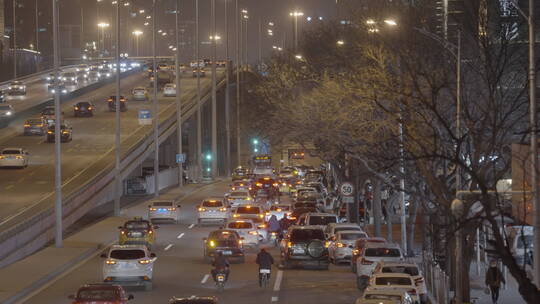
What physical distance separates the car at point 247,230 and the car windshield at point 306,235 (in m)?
5.28

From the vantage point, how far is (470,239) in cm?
2845

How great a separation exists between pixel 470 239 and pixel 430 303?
2089 mm

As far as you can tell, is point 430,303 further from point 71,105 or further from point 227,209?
point 71,105

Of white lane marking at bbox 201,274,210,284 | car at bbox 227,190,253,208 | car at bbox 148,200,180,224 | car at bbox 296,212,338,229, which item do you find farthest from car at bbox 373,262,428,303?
car at bbox 227,190,253,208

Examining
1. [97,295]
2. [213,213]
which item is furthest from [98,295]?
[213,213]

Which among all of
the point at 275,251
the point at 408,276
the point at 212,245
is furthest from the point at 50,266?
the point at 408,276

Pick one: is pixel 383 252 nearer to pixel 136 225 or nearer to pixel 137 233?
pixel 137 233

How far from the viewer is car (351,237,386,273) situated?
34.3 meters

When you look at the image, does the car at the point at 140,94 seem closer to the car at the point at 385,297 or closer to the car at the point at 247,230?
the car at the point at 247,230

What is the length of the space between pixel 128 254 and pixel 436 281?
918 centimetres

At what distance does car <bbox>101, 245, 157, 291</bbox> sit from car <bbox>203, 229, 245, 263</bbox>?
6725mm

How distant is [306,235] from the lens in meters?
38.3

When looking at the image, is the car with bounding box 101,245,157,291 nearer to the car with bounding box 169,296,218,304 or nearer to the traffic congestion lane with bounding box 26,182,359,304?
the traffic congestion lane with bounding box 26,182,359,304

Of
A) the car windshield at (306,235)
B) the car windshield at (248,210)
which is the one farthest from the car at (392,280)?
the car windshield at (248,210)
